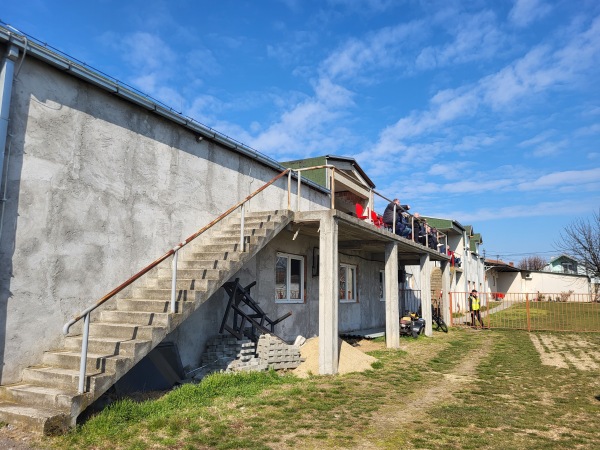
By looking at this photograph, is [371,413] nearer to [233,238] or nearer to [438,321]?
[233,238]

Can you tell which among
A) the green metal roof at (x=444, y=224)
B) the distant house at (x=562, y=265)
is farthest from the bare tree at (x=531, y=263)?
the green metal roof at (x=444, y=224)

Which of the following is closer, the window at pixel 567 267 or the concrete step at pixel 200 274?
the concrete step at pixel 200 274

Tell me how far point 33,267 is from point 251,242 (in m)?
3.69

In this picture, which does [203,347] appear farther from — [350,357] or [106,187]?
[106,187]

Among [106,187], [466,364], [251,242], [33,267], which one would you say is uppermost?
[106,187]

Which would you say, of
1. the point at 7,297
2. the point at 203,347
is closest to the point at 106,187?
the point at 7,297

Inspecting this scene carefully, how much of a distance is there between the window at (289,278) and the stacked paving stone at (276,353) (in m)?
2.61

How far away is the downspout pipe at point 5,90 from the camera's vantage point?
225 inches

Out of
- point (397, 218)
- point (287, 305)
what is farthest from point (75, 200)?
point (397, 218)

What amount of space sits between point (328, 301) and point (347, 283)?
773cm

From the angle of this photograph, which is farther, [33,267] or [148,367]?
[148,367]

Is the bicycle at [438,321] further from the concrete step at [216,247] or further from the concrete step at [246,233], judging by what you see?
the concrete step at [216,247]

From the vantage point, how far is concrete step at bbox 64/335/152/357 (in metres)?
5.94

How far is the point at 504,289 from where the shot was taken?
57.2 m
